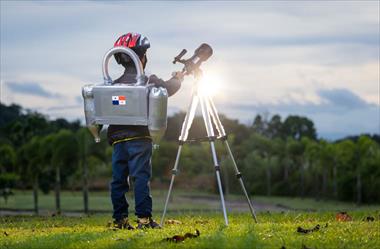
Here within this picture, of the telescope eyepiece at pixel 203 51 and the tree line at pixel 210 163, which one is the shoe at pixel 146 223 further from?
the tree line at pixel 210 163

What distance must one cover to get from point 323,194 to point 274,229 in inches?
2256

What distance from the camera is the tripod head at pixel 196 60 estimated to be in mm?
11641

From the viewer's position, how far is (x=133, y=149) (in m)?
11.5

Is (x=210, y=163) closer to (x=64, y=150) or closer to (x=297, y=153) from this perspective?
(x=297, y=153)

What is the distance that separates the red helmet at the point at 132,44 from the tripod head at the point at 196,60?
496 millimetres


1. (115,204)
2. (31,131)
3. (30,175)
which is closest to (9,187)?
(30,175)

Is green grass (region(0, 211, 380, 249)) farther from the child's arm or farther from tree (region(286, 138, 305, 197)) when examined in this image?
tree (region(286, 138, 305, 197))

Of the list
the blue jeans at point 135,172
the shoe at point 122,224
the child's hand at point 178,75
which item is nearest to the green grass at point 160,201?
the shoe at point 122,224

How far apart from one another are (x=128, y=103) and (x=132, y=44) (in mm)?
1008

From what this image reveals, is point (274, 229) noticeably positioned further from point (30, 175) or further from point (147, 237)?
point (30, 175)

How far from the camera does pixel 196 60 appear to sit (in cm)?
1166

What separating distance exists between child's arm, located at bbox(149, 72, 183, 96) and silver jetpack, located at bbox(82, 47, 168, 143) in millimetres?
155

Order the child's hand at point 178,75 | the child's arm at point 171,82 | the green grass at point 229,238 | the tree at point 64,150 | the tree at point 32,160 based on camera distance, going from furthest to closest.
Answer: the tree at point 32,160
the tree at point 64,150
the child's hand at point 178,75
the child's arm at point 171,82
the green grass at point 229,238

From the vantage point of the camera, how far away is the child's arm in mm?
→ 11344
